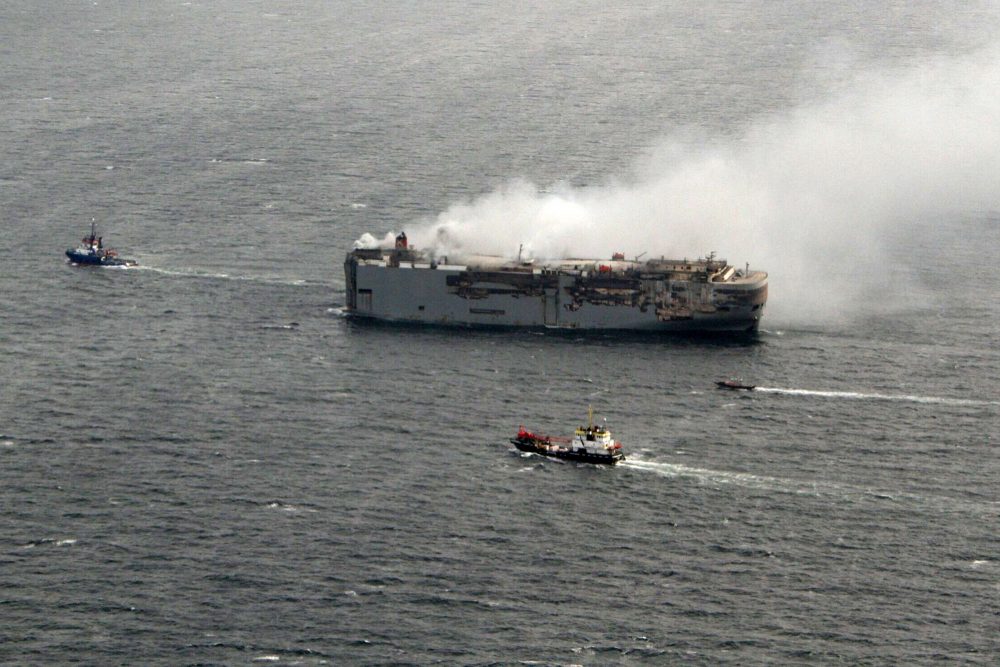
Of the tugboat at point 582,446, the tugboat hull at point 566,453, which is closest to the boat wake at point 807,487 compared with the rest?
the tugboat hull at point 566,453

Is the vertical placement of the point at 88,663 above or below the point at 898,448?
below

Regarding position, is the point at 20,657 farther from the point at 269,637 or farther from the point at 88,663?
the point at 269,637

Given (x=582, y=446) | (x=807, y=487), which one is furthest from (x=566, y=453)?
(x=807, y=487)

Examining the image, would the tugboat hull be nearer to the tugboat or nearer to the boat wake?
the tugboat

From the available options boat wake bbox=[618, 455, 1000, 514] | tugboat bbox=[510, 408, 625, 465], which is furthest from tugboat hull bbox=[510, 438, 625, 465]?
boat wake bbox=[618, 455, 1000, 514]

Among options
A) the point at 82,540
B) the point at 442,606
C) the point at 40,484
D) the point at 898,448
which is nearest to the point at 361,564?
the point at 442,606

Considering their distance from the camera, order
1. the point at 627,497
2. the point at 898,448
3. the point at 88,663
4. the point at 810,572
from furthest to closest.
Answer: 1. the point at 898,448
2. the point at 627,497
3. the point at 810,572
4. the point at 88,663

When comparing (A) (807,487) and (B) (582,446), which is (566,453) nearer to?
(B) (582,446)
